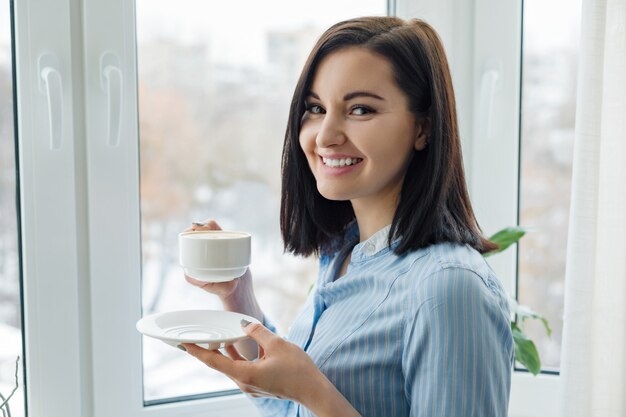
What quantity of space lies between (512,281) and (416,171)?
30.0 inches

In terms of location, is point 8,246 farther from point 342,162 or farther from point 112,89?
point 342,162

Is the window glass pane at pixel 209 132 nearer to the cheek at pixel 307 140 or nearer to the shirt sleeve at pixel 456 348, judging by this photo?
the cheek at pixel 307 140

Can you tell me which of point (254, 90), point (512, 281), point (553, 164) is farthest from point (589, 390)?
point (254, 90)

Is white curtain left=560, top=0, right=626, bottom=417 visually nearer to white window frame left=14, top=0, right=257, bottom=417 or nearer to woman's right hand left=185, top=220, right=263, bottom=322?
woman's right hand left=185, top=220, right=263, bottom=322

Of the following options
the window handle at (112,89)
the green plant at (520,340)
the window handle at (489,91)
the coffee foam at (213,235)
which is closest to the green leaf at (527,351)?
the green plant at (520,340)

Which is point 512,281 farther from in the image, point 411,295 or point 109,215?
point 109,215

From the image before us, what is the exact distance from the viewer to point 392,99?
38.2 inches

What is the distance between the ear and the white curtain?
0.49 metres

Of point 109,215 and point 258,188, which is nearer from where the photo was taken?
point 109,215

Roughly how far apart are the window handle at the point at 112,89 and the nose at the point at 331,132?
0.50 meters

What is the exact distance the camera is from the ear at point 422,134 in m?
1.00

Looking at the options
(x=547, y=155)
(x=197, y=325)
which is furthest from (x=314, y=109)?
(x=547, y=155)

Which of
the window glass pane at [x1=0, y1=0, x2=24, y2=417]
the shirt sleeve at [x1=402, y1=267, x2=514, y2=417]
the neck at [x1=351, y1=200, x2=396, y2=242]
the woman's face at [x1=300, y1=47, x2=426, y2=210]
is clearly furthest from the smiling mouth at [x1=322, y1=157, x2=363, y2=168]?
the window glass pane at [x1=0, y1=0, x2=24, y2=417]

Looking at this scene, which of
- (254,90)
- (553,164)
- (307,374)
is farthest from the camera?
(553,164)
